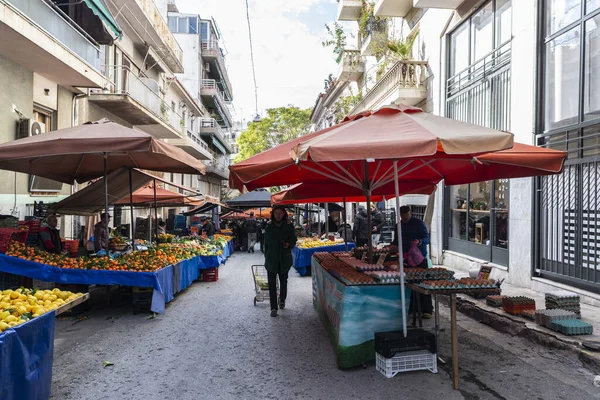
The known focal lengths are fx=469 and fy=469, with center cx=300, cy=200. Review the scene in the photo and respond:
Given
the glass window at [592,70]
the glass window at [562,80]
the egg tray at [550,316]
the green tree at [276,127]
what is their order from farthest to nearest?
1. the green tree at [276,127]
2. the glass window at [562,80]
3. the glass window at [592,70]
4. the egg tray at [550,316]

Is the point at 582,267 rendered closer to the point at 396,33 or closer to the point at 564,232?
the point at 564,232

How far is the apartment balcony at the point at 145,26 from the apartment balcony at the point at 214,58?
15944 millimetres

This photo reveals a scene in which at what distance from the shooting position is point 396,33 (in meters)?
20.4

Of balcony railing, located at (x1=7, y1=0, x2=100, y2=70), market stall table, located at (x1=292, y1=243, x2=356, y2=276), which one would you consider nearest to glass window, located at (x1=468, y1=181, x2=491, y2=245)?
market stall table, located at (x1=292, y1=243, x2=356, y2=276)

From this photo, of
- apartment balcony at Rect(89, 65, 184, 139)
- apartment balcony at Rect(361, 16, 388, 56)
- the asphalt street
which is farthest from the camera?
apartment balcony at Rect(361, 16, 388, 56)

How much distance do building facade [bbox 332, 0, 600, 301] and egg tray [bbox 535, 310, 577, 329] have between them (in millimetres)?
1630

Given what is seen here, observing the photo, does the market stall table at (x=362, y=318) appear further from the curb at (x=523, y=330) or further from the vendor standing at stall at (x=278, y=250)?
the vendor standing at stall at (x=278, y=250)

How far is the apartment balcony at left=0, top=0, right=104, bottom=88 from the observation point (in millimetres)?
9953

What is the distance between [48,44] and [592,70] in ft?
37.7

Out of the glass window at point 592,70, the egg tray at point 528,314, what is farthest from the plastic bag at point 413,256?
the glass window at point 592,70

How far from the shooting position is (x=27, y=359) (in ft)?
12.4

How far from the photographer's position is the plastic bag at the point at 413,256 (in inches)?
299

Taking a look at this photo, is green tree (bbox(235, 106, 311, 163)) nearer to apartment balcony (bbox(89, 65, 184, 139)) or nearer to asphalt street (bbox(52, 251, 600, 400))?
apartment balcony (bbox(89, 65, 184, 139))

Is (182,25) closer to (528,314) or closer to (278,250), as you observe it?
(278,250)
